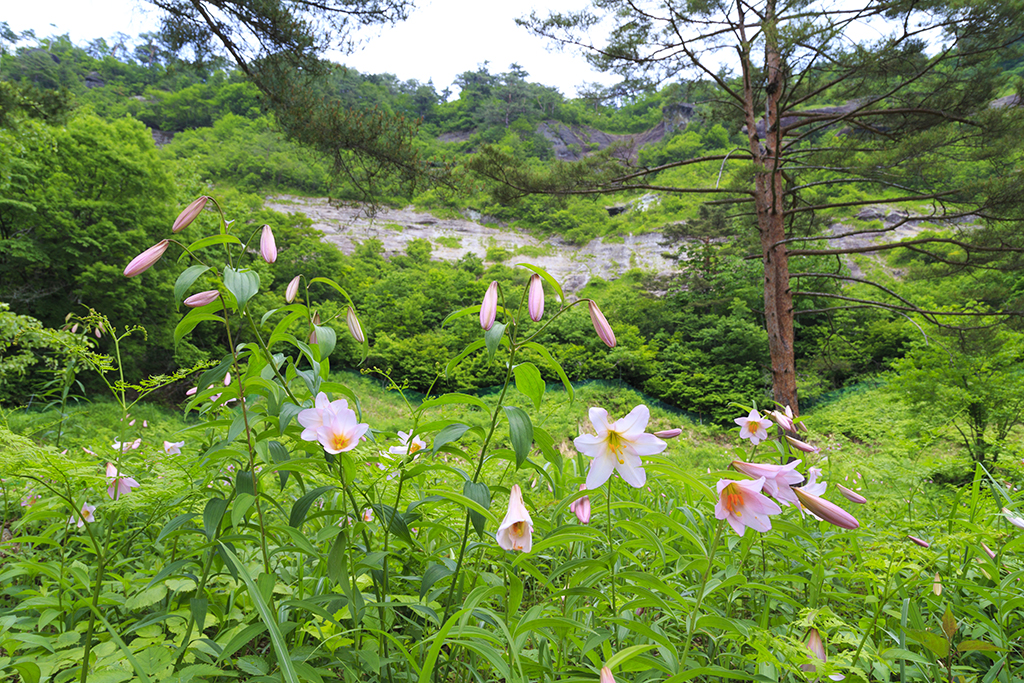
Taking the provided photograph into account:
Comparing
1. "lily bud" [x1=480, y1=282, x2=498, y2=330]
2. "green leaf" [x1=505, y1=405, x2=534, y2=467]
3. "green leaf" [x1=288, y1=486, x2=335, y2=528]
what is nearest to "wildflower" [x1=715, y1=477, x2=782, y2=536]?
"green leaf" [x1=505, y1=405, x2=534, y2=467]

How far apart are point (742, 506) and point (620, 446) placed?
16 centimetres

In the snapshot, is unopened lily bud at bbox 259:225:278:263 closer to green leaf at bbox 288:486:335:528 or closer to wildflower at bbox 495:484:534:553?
green leaf at bbox 288:486:335:528

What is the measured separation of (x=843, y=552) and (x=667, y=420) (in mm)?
5483

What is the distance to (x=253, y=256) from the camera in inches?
314

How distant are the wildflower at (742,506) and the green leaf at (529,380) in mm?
246

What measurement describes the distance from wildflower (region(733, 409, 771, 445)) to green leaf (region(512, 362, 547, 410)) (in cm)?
65

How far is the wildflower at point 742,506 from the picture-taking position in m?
0.50

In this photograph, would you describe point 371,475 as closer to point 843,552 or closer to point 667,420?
point 843,552

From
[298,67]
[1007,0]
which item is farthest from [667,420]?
[298,67]

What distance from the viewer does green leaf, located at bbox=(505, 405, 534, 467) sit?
0.50 meters

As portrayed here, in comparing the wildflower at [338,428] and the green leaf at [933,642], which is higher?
the wildflower at [338,428]

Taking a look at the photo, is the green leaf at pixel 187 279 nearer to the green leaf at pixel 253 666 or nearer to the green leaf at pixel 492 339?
the green leaf at pixel 492 339

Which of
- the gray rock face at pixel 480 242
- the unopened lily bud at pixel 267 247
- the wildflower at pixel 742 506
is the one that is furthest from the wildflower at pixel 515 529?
the gray rock face at pixel 480 242

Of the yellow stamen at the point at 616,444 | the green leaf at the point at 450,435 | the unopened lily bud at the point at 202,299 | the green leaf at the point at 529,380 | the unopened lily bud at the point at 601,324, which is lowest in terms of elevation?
the yellow stamen at the point at 616,444
